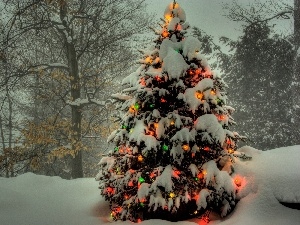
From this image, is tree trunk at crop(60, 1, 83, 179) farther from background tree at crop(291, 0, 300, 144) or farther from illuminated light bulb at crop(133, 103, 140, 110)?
background tree at crop(291, 0, 300, 144)

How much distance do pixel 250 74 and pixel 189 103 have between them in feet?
51.7

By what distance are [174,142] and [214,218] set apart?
1.63 metres

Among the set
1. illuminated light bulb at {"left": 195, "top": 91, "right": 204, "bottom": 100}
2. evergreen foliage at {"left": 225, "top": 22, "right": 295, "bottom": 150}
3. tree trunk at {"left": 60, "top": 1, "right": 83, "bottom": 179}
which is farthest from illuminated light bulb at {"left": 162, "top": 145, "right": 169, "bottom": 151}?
evergreen foliage at {"left": 225, "top": 22, "right": 295, "bottom": 150}

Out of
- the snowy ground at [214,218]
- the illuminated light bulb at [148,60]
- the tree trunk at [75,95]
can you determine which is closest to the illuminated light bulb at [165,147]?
the snowy ground at [214,218]

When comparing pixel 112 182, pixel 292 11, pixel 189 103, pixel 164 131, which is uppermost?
pixel 292 11

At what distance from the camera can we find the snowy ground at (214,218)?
4.76 m

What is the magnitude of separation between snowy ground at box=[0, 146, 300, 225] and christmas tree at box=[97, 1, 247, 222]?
34 centimetres

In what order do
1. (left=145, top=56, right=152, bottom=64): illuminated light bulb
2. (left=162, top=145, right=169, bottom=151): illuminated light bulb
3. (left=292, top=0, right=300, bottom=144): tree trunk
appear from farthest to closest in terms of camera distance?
(left=292, top=0, right=300, bottom=144): tree trunk, (left=145, top=56, right=152, bottom=64): illuminated light bulb, (left=162, top=145, right=169, bottom=151): illuminated light bulb

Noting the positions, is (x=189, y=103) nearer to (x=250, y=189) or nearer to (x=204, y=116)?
(x=204, y=116)

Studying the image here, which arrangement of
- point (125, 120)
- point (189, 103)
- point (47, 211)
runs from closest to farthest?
point (189, 103) → point (125, 120) → point (47, 211)

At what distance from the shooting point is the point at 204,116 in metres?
5.19

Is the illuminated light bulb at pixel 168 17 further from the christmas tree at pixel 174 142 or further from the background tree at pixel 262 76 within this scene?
the background tree at pixel 262 76

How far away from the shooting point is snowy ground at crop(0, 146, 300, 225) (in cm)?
476

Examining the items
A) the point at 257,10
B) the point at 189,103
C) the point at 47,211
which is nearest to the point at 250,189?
the point at 189,103
